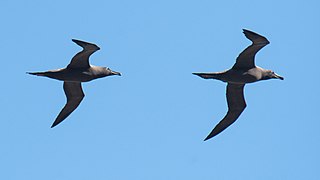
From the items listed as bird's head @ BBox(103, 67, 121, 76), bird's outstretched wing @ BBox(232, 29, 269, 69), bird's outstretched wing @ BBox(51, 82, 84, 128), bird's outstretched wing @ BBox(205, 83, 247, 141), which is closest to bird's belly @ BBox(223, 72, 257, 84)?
bird's outstretched wing @ BBox(232, 29, 269, 69)

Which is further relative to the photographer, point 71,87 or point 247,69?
point 71,87

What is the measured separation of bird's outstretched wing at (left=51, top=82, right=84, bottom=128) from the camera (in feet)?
123

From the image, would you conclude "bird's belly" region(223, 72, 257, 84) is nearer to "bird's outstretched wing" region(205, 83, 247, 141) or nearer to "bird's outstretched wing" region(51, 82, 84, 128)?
"bird's outstretched wing" region(205, 83, 247, 141)

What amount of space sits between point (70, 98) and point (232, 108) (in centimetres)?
603

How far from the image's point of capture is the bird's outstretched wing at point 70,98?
3762 centimetres

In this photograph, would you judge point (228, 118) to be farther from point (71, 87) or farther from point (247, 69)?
point (71, 87)

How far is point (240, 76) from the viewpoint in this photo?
35.2 metres

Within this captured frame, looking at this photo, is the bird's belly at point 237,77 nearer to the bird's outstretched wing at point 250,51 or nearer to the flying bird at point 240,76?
the flying bird at point 240,76

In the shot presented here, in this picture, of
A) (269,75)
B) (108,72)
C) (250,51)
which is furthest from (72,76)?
(269,75)

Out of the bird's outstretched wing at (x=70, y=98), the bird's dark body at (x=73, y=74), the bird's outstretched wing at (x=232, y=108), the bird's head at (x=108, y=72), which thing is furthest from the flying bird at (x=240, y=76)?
the bird's outstretched wing at (x=70, y=98)

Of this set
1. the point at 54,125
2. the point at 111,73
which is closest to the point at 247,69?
the point at 111,73

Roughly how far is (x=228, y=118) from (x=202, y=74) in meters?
2.70

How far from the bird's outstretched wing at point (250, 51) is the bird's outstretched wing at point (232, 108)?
69.0 inches

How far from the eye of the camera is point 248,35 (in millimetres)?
33594
